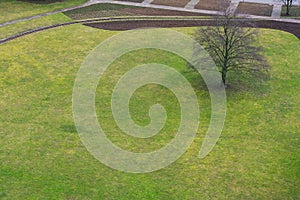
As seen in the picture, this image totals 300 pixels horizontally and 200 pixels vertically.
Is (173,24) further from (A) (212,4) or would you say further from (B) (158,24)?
(A) (212,4)

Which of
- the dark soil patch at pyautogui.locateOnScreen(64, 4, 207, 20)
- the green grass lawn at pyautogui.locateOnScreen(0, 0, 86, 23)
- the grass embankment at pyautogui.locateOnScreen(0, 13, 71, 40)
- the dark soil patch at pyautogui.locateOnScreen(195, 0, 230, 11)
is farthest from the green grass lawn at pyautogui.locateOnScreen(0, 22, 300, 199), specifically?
the dark soil patch at pyautogui.locateOnScreen(195, 0, 230, 11)

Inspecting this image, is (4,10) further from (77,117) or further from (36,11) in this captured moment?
(77,117)

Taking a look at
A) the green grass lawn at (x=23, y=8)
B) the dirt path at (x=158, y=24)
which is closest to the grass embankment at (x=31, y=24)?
the dirt path at (x=158, y=24)

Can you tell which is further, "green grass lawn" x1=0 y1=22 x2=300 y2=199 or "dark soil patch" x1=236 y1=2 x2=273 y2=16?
"dark soil patch" x1=236 y1=2 x2=273 y2=16

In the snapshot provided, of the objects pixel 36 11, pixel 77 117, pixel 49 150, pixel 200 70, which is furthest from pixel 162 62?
pixel 36 11

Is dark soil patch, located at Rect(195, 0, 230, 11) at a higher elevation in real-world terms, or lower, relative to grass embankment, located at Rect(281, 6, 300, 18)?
higher

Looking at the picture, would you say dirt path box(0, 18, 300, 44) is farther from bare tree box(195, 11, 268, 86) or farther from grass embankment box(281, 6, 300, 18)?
bare tree box(195, 11, 268, 86)

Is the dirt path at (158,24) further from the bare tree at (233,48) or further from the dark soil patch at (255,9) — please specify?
the bare tree at (233,48)

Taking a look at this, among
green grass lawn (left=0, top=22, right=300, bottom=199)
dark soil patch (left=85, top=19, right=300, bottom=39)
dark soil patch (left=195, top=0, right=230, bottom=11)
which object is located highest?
dark soil patch (left=195, top=0, right=230, bottom=11)
